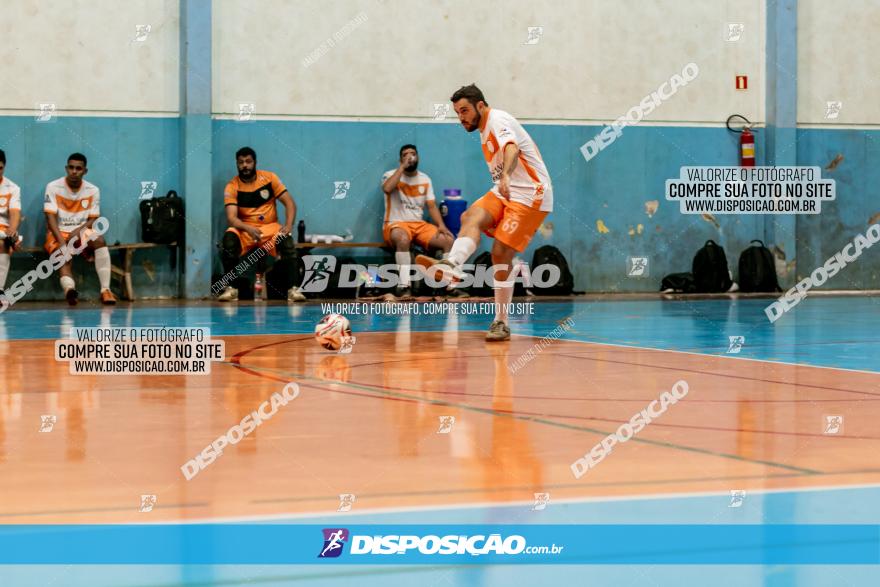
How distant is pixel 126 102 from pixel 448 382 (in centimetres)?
1046

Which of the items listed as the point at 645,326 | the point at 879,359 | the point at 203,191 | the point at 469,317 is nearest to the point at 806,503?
the point at 879,359

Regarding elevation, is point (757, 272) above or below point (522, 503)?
above

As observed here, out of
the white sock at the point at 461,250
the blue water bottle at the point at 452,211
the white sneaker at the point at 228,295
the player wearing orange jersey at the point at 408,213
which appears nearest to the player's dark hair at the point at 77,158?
the white sneaker at the point at 228,295

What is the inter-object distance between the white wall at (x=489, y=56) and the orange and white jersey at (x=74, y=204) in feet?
6.89

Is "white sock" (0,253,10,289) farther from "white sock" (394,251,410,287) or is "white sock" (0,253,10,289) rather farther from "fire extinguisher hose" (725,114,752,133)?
"fire extinguisher hose" (725,114,752,133)

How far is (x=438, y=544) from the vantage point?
3045 millimetres

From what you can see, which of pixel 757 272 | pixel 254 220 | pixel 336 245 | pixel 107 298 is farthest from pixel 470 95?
pixel 757 272

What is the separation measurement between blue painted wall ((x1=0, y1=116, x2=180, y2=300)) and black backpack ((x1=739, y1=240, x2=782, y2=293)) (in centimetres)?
819

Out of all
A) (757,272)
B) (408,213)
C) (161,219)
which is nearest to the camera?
(161,219)

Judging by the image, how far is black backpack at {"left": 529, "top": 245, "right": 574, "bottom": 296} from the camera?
16.9m

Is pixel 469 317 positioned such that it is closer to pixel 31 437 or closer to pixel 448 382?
pixel 448 382

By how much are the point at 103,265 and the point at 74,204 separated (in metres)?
0.86

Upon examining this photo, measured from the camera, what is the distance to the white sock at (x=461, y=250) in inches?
345

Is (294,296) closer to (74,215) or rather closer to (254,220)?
(254,220)
